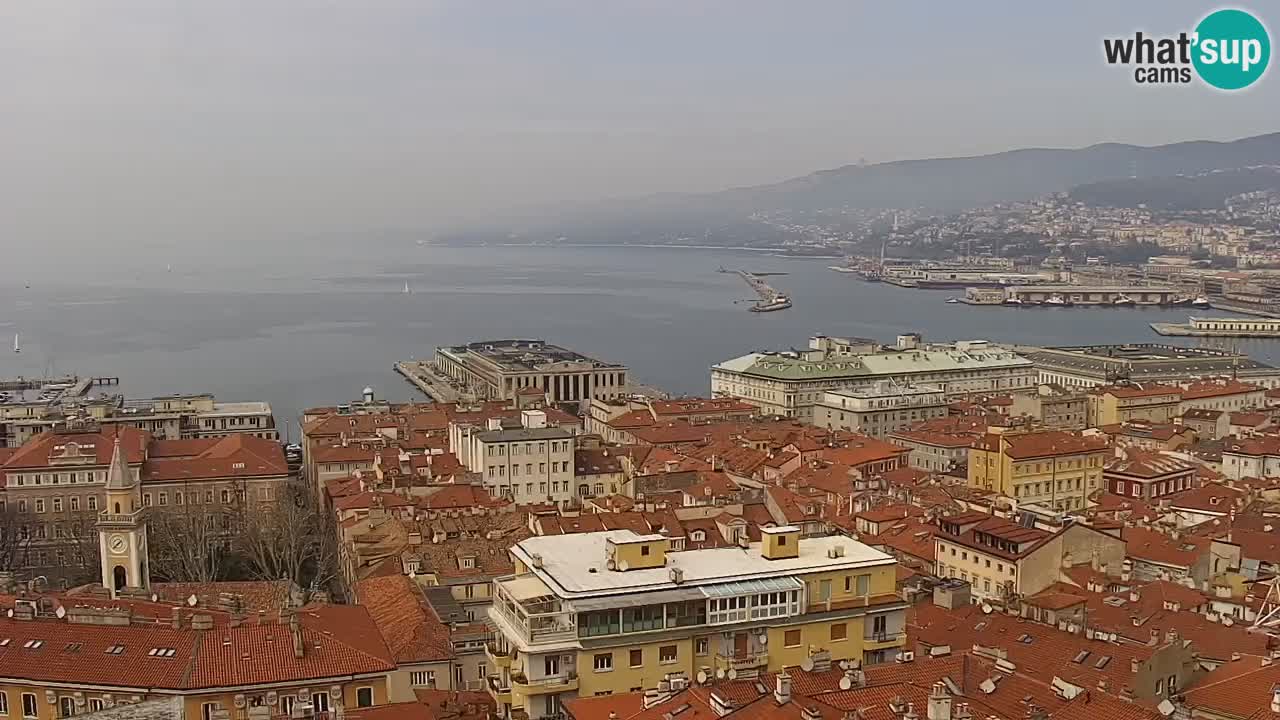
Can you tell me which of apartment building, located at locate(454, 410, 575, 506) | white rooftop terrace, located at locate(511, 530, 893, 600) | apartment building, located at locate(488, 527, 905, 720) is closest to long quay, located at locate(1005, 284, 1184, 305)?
apartment building, located at locate(454, 410, 575, 506)

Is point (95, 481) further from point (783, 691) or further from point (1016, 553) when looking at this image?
point (783, 691)

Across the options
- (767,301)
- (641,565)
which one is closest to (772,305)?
(767,301)

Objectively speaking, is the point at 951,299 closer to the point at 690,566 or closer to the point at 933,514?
the point at 933,514

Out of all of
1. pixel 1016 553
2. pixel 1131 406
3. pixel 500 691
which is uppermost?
pixel 500 691

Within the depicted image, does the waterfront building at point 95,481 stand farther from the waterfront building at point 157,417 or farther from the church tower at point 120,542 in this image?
the church tower at point 120,542

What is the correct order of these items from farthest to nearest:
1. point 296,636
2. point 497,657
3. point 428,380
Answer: point 428,380 < point 497,657 < point 296,636

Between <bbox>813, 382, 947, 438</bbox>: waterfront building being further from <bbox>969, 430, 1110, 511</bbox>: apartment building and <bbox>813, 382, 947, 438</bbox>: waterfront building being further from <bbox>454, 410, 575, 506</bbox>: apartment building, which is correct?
<bbox>454, 410, 575, 506</bbox>: apartment building
